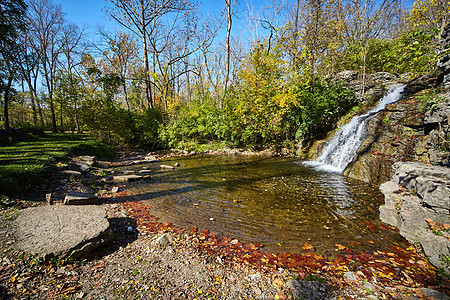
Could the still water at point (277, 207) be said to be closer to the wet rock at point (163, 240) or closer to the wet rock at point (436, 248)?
the wet rock at point (436, 248)

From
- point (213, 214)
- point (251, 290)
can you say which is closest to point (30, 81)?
point (213, 214)

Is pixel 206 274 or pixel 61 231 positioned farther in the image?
pixel 61 231

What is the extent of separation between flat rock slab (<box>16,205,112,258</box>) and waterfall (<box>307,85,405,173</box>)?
27.9 feet

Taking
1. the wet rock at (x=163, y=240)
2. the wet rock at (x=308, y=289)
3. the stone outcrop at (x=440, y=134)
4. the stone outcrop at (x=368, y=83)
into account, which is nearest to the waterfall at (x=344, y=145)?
the stone outcrop at (x=368, y=83)

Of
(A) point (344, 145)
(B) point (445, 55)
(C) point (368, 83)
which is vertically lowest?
(A) point (344, 145)

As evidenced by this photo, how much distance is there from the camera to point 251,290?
2258 millimetres

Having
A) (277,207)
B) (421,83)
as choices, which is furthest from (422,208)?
(421,83)

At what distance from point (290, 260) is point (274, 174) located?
506 centimetres

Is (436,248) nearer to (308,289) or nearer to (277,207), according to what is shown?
(308,289)

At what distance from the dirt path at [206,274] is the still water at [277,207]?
38 cm

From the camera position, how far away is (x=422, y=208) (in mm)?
3523

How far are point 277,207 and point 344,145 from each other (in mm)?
6262

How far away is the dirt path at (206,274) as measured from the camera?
2.12m

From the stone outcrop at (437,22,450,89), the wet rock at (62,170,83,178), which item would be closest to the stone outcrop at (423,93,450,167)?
the stone outcrop at (437,22,450,89)
